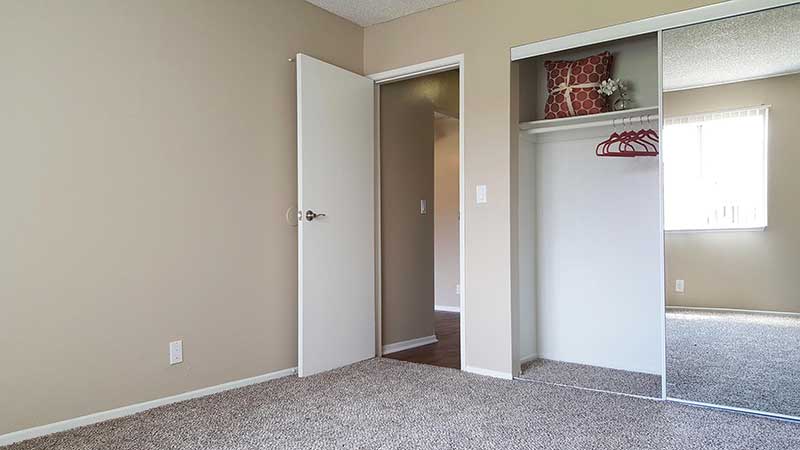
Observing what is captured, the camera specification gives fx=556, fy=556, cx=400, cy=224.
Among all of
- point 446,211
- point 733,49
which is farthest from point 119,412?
point 446,211

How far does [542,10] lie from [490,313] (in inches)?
73.1

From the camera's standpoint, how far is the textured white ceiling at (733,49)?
2.65 meters

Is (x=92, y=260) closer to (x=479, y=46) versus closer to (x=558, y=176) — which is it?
(x=479, y=46)

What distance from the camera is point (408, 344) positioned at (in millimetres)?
4410

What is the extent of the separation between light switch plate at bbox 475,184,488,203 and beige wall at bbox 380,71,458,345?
0.91 m

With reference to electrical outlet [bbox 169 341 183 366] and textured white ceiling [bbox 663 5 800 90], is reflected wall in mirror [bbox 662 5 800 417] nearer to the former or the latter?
textured white ceiling [bbox 663 5 800 90]

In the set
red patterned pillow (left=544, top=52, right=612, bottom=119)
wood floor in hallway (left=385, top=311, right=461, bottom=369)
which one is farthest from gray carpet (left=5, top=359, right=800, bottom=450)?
red patterned pillow (left=544, top=52, right=612, bottom=119)

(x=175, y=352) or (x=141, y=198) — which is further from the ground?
(x=141, y=198)

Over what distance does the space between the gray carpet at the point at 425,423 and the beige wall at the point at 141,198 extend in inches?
10.3

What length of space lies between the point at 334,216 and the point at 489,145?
1101mm

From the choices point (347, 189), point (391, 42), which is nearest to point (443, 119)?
point (391, 42)

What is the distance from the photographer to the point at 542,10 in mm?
3303

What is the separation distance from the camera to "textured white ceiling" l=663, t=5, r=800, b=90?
2654mm

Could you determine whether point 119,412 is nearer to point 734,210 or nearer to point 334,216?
point 334,216
